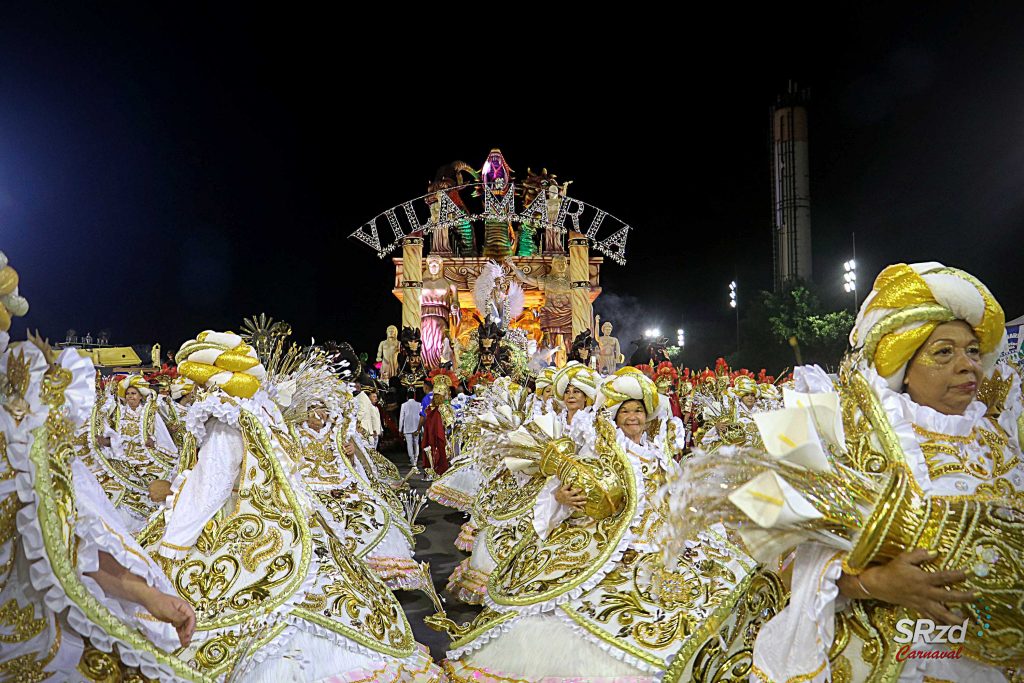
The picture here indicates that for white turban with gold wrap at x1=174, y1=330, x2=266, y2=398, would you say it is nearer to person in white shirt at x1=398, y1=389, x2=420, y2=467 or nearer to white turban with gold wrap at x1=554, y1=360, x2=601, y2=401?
white turban with gold wrap at x1=554, y1=360, x2=601, y2=401

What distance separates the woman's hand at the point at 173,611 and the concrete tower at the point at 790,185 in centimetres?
3029

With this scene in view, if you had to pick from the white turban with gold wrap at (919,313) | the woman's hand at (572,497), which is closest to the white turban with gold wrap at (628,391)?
the woman's hand at (572,497)

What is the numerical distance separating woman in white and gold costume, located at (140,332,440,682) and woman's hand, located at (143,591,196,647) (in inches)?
44.4

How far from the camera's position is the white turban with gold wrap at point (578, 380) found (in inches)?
224

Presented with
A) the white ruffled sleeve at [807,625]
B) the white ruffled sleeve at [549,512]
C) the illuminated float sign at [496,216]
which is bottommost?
the white ruffled sleeve at [549,512]

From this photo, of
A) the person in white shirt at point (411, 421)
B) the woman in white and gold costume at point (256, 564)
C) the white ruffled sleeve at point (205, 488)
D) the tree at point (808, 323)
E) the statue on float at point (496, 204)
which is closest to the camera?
the woman in white and gold costume at point (256, 564)

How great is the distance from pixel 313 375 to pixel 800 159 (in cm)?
2957

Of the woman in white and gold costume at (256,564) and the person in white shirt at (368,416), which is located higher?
the woman in white and gold costume at (256,564)

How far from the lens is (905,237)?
15180 mm

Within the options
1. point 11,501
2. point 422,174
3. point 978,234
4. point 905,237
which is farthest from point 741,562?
point 422,174

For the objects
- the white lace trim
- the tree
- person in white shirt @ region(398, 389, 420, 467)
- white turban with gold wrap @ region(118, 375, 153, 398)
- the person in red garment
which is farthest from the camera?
the tree

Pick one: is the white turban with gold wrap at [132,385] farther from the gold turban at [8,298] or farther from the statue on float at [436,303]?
the statue on float at [436,303]

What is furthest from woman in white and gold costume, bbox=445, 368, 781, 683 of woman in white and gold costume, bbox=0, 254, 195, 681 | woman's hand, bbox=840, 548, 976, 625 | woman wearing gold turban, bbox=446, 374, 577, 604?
woman in white and gold costume, bbox=0, 254, 195, 681

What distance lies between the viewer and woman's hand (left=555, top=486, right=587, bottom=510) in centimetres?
393
